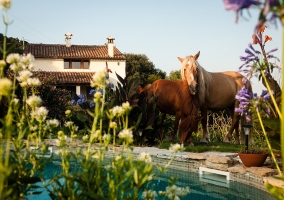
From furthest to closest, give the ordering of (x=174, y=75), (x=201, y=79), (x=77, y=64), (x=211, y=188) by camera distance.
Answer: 1. (x=174, y=75)
2. (x=77, y=64)
3. (x=201, y=79)
4. (x=211, y=188)

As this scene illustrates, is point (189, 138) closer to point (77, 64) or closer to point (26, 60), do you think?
point (26, 60)

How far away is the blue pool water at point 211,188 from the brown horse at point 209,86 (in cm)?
206

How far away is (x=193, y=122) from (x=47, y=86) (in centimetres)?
728

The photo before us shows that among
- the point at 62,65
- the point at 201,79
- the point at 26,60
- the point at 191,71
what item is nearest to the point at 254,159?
the point at 191,71

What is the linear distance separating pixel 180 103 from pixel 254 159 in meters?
2.80

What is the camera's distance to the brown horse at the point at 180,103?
811 centimetres

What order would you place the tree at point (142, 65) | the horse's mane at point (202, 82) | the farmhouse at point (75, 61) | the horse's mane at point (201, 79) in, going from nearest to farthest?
1. the horse's mane at point (201, 79)
2. the horse's mane at point (202, 82)
3. the farmhouse at point (75, 61)
4. the tree at point (142, 65)

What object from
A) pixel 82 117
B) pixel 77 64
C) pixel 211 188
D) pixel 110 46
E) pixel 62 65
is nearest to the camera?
pixel 211 188

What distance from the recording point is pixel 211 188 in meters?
5.92

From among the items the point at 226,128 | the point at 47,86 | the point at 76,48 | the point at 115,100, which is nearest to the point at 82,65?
the point at 76,48

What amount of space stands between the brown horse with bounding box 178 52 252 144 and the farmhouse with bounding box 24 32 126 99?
21.1 metres

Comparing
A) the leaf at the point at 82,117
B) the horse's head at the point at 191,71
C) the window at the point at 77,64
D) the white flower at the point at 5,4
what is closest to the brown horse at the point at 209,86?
the horse's head at the point at 191,71

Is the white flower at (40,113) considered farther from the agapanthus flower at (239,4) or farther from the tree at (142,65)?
the tree at (142,65)

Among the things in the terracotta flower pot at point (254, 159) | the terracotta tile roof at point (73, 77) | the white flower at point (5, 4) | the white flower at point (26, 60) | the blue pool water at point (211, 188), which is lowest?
the blue pool water at point (211, 188)
